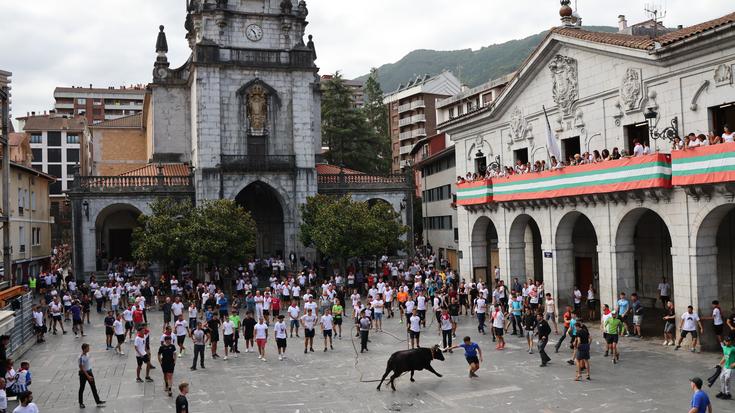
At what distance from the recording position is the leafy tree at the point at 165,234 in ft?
124

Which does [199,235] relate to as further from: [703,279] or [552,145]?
[703,279]

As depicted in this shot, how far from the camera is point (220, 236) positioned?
37469mm

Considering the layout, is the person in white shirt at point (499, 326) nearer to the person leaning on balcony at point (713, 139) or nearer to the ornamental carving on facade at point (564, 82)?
the person leaning on balcony at point (713, 139)

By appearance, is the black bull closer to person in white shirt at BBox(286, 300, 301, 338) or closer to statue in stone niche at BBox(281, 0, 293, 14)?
person in white shirt at BBox(286, 300, 301, 338)

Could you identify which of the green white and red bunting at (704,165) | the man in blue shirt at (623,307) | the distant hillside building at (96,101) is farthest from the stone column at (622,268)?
the distant hillside building at (96,101)

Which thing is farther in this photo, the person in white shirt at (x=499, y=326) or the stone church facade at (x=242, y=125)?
the stone church facade at (x=242, y=125)

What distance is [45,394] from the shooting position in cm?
1819

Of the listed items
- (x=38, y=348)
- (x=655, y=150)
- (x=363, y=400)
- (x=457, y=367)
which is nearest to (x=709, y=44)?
(x=655, y=150)

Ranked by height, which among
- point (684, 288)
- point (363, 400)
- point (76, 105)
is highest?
point (76, 105)

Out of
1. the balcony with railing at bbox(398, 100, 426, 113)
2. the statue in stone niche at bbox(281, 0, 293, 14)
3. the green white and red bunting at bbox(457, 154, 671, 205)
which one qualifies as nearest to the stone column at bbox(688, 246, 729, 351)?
the green white and red bunting at bbox(457, 154, 671, 205)

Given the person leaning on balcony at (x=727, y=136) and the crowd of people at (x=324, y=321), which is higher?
the person leaning on balcony at (x=727, y=136)

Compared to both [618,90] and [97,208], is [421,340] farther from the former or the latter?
[97,208]

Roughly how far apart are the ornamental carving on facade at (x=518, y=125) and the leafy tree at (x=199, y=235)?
16.3 metres

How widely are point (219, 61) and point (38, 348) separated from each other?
26.3 metres
